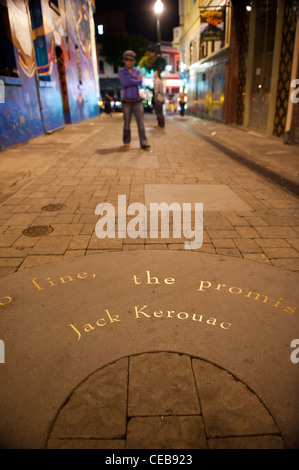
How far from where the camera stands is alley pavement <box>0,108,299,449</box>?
1.58m

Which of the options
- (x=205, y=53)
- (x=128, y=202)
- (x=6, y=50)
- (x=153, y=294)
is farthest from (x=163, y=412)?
(x=205, y=53)

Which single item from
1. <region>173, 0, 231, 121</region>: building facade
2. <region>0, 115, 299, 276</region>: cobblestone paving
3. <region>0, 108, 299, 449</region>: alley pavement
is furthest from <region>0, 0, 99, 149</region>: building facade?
<region>173, 0, 231, 121</region>: building facade

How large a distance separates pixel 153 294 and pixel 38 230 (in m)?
1.98

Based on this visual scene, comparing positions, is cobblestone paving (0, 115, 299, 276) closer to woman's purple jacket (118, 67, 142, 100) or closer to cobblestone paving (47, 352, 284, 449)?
woman's purple jacket (118, 67, 142, 100)

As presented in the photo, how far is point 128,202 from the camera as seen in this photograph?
16.4ft

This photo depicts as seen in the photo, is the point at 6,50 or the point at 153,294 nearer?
the point at 153,294

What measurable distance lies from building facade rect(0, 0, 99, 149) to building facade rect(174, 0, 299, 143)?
23.5ft

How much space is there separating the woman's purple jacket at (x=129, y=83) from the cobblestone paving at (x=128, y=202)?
1455 mm

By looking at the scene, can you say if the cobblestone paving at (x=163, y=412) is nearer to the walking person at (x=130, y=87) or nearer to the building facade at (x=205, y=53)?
the walking person at (x=130, y=87)

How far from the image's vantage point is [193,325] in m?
2.29

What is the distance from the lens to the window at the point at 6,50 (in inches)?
360

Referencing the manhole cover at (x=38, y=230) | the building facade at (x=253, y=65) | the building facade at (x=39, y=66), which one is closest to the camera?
the manhole cover at (x=38, y=230)

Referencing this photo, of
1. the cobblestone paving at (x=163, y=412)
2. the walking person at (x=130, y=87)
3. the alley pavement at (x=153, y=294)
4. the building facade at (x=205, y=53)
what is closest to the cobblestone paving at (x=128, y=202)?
the alley pavement at (x=153, y=294)

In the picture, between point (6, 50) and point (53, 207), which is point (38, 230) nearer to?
point (53, 207)
